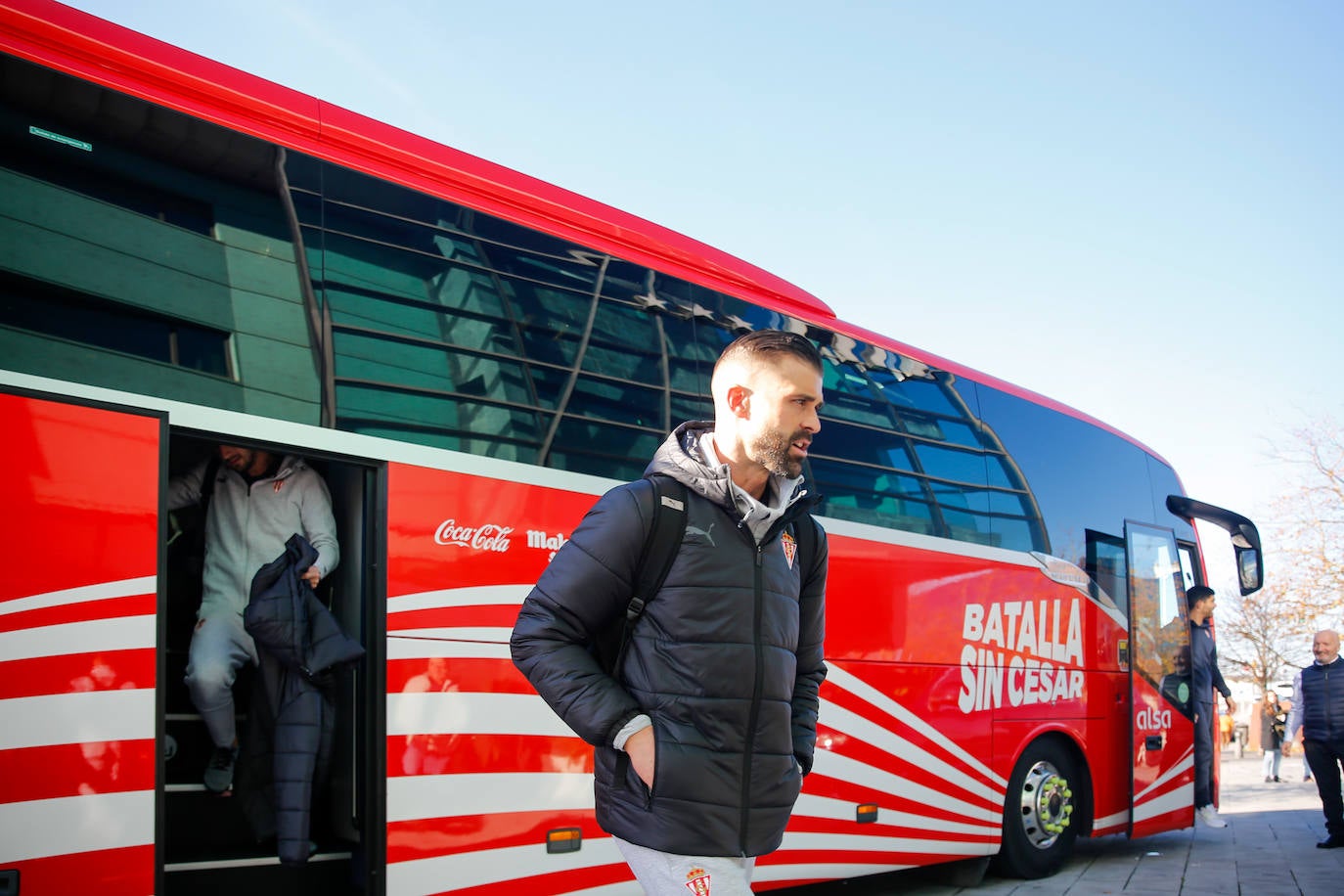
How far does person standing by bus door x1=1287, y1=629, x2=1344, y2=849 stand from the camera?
10.3m

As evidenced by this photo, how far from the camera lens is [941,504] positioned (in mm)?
7324

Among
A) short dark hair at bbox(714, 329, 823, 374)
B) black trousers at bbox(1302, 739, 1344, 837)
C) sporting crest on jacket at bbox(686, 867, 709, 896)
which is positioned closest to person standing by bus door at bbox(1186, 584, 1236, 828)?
black trousers at bbox(1302, 739, 1344, 837)

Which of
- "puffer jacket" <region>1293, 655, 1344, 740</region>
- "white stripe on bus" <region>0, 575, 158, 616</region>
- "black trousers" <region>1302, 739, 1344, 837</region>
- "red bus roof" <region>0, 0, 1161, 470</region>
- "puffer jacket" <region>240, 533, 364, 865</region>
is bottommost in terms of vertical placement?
"black trousers" <region>1302, 739, 1344, 837</region>

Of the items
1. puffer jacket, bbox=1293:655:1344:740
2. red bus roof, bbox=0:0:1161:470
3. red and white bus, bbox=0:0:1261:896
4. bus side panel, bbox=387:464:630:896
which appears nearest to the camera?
red and white bus, bbox=0:0:1261:896

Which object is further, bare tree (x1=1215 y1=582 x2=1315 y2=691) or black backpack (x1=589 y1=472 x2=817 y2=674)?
bare tree (x1=1215 y1=582 x2=1315 y2=691)

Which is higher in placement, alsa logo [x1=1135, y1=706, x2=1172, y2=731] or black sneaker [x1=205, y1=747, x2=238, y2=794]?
black sneaker [x1=205, y1=747, x2=238, y2=794]

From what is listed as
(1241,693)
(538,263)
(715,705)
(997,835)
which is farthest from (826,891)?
(1241,693)

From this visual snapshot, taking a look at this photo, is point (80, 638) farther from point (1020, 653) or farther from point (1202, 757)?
point (1202, 757)

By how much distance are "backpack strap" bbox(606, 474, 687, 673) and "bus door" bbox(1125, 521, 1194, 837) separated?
7.07 meters

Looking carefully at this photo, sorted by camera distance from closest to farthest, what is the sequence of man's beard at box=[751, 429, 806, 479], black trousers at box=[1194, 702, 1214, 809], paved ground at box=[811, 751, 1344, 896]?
man's beard at box=[751, 429, 806, 479]
paved ground at box=[811, 751, 1344, 896]
black trousers at box=[1194, 702, 1214, 809]

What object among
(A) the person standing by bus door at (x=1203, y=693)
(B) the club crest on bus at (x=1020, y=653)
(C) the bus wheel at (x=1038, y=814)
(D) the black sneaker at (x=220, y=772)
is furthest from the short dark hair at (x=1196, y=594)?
(D) the black sneaker at (x=220, y=772)

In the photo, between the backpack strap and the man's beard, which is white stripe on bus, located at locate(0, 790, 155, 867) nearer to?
the backpack strap

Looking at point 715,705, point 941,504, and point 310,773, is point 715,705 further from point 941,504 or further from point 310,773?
point 941,504

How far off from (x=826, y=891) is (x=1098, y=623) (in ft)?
9.06
